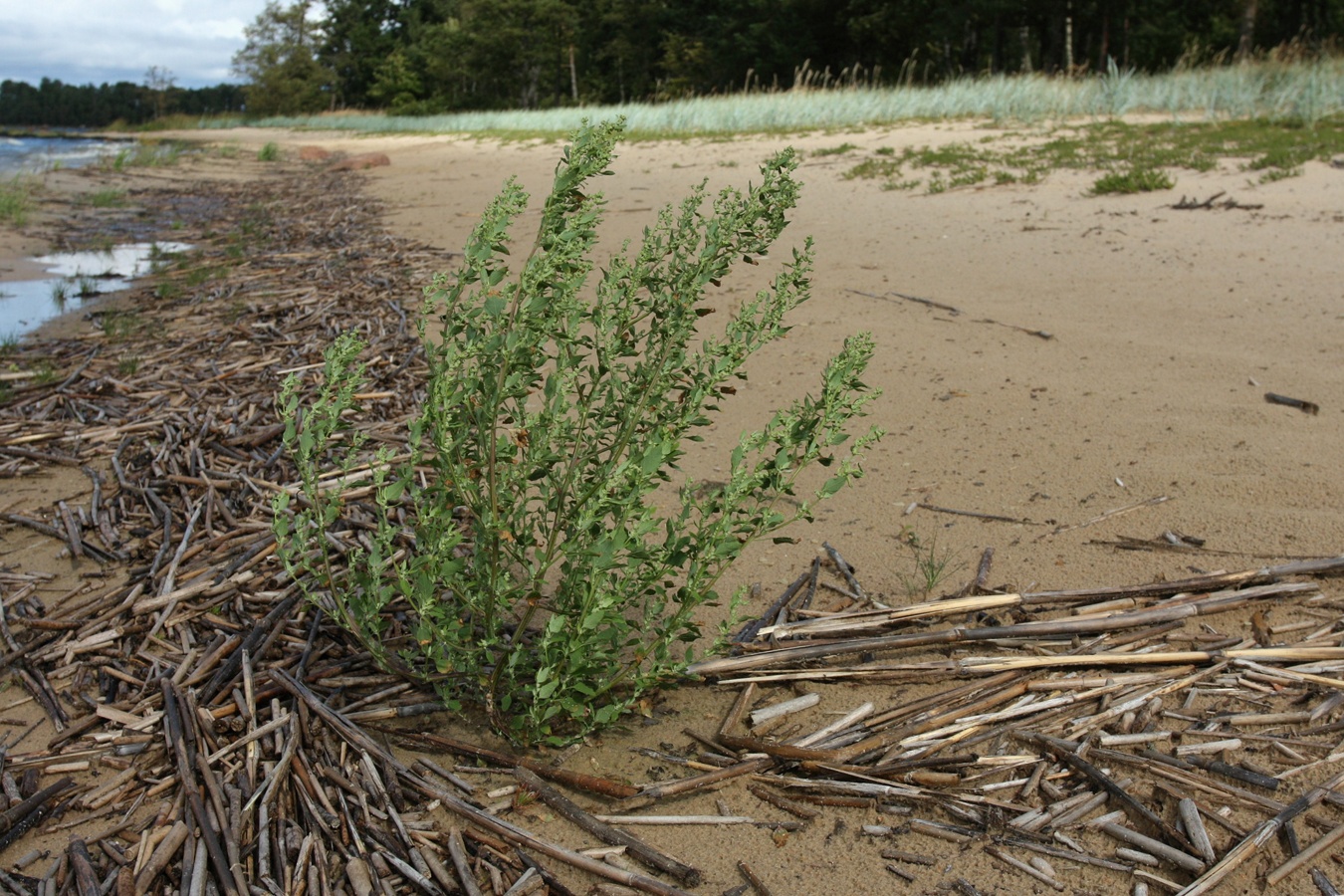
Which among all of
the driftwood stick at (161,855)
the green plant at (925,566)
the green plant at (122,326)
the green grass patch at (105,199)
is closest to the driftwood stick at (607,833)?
the driftwood stick at (161,855)

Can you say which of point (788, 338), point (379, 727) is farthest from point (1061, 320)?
point (379, 727)

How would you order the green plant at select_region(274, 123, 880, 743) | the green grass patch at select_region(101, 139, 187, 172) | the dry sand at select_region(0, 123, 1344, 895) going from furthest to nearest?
the green grass patch at select_region(101, 139, 187, 172) → the dry sand at select_region(0, 123, 1344, 895) → the green plant at select_region(274, 123, 880, 743)

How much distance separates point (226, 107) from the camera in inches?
3036

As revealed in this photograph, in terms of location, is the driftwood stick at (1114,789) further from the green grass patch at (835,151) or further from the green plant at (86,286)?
the green grass patch at (835,151)

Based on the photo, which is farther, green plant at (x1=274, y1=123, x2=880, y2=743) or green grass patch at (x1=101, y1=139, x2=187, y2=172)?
green grass patch at (x1=101, y1=139, x2=187, y2=172)

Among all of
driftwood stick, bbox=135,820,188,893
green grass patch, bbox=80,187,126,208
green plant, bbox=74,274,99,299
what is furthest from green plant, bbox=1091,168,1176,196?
green grass patch, bbox=80,187,126,208

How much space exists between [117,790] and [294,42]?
8335 centimetres

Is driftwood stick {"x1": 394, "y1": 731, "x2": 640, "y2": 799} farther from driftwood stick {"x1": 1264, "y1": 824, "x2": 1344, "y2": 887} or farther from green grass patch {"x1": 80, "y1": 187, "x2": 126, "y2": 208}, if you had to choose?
green grass patch {"x1": 80, "y1": 187, "x2": 126, "y2": 208}

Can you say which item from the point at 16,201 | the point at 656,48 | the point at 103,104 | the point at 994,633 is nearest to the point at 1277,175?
the point at 994,633

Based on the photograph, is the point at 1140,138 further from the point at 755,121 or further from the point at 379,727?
the point at 379,727

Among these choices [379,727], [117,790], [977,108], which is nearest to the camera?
[117,790]

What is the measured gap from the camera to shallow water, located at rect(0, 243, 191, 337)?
24.2 feet

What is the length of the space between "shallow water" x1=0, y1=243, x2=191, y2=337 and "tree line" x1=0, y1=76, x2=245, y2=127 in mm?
70855

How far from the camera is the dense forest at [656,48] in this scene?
1265 inches
